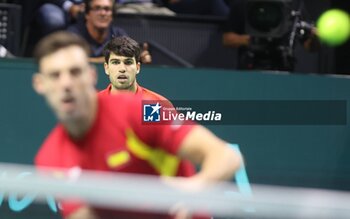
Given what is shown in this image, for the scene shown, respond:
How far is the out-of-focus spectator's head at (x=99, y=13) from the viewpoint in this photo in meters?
6.32

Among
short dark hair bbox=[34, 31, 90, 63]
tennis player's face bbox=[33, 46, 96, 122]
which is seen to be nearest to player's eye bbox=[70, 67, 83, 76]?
tennis player's face bbox=[33, 46, 96, 122]

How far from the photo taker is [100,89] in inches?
242

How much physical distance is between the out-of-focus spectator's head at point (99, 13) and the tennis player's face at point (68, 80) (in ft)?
11.1

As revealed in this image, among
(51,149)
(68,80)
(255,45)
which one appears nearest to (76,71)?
(68,80)

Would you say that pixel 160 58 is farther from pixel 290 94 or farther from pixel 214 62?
pixel 290 94

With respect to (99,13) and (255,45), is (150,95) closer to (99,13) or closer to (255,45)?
(99,13)

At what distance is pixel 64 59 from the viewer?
2906 millimetres

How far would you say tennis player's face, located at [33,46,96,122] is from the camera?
2869 millimetres

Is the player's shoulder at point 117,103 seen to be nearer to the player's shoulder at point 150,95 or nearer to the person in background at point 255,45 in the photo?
the player's shoulder at point 150,95

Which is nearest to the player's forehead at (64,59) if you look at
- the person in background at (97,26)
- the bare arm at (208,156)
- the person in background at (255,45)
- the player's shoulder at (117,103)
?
the player's shoulder at (117,103)

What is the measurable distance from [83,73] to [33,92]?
3191mm

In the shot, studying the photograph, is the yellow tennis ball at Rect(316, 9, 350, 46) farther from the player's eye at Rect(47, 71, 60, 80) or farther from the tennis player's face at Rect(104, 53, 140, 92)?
the player's eye at Rect(47, 71, 60, 80)

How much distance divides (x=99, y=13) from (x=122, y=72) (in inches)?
36.7

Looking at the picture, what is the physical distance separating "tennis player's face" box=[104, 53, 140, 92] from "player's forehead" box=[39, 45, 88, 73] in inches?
100
